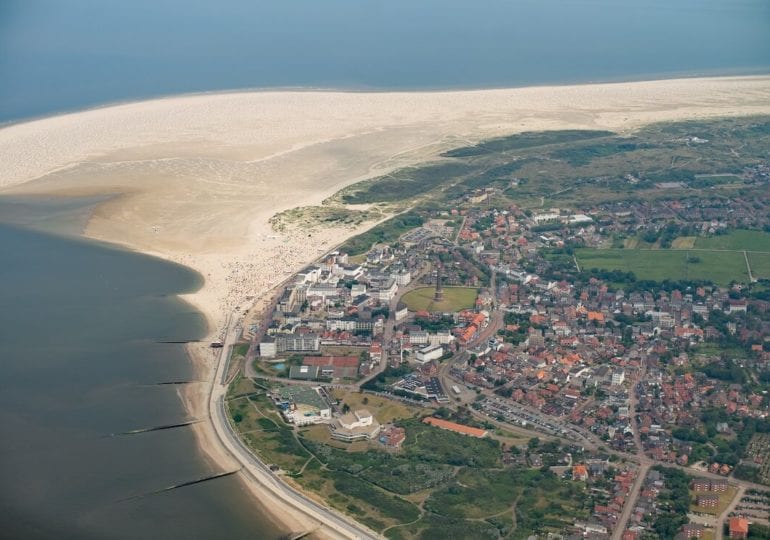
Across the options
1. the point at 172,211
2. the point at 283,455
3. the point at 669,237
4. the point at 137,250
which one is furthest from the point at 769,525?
the point at 172,211

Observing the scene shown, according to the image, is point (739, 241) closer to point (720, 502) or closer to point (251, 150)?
point (720, 502)

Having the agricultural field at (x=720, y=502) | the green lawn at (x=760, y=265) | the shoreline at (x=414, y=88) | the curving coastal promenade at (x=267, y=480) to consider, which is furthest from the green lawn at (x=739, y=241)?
the shoreline at (x=414, y=88)

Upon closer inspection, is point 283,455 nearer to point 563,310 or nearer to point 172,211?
point 563,310

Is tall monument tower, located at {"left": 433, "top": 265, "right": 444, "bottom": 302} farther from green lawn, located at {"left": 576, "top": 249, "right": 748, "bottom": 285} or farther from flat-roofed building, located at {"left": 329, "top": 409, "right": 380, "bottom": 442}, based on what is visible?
flat-roofed building, located at {"left": 329, "top": 409, "right": 380, "bottom": 442}

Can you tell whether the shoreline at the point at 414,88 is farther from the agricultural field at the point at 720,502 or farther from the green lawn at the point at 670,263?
the agricultural field at the point at 720,502

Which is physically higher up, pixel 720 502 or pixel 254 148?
pixel 254 148

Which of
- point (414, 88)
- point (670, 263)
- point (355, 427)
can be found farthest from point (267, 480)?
point (414, 88)
